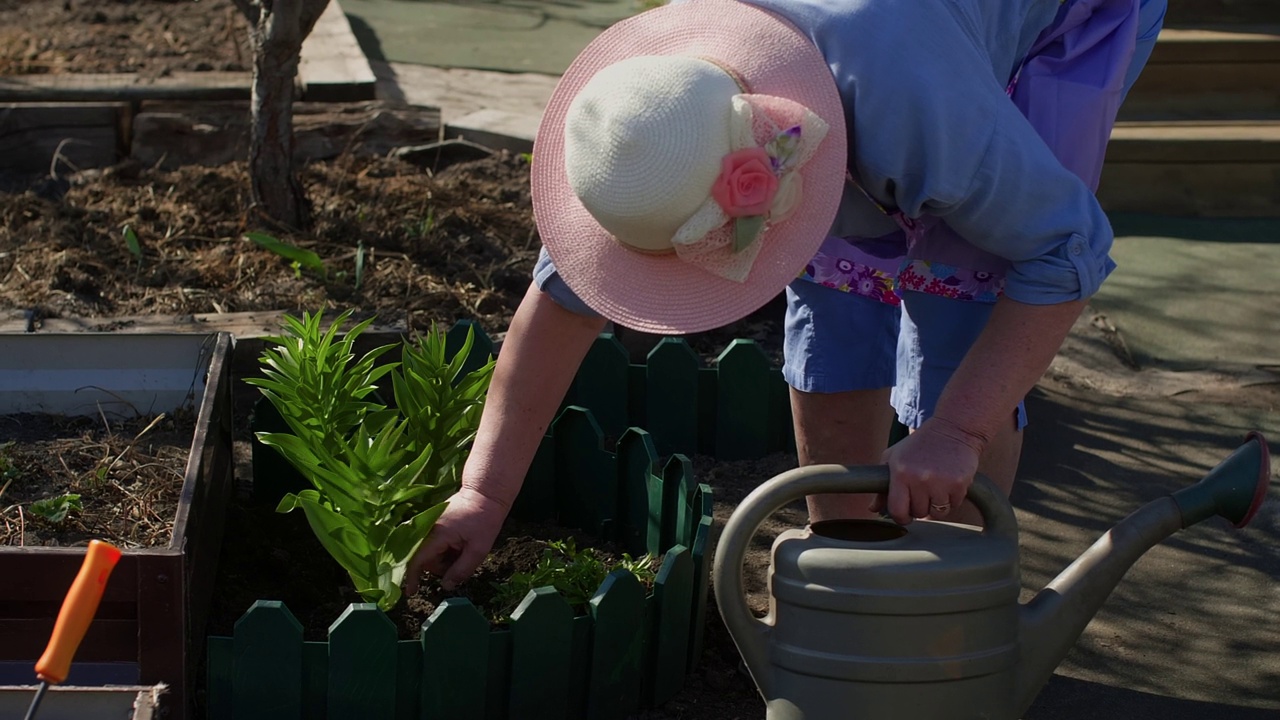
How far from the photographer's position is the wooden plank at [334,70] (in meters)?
5.11

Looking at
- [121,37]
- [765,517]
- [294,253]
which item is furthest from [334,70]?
[765,517]

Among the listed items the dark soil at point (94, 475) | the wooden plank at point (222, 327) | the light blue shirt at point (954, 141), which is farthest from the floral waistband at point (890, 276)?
the wooden plank at point (222, 327)

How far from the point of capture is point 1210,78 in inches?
215

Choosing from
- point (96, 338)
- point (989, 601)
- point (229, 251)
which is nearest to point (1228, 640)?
point (989, 601)

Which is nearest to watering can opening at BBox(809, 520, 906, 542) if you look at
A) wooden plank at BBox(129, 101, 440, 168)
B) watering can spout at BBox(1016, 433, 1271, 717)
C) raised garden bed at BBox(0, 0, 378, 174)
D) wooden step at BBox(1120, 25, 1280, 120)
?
watering can spout at BBox(1016, 433, 1271, 717)

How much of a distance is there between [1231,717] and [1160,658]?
210 mm

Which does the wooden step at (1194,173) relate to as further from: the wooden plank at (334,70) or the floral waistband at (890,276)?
the floral waistband at (890,276)

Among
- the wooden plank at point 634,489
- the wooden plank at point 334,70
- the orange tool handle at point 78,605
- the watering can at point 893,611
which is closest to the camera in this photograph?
the orange tool handle at point 78,605

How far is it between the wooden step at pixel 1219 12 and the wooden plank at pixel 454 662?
473 centimetres

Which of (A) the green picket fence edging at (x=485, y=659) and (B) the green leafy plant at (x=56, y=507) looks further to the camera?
(B) the green leafy plant at (x=56, y=507)

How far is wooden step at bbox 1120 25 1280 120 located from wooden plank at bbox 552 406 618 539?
3.54 metres

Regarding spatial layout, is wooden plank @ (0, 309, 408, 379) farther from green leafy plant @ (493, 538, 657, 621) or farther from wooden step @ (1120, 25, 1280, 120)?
wooden step @ (1120, 25, 1280, 120)

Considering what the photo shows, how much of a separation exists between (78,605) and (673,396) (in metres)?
1.98

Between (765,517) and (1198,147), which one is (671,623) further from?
(1198,147)
